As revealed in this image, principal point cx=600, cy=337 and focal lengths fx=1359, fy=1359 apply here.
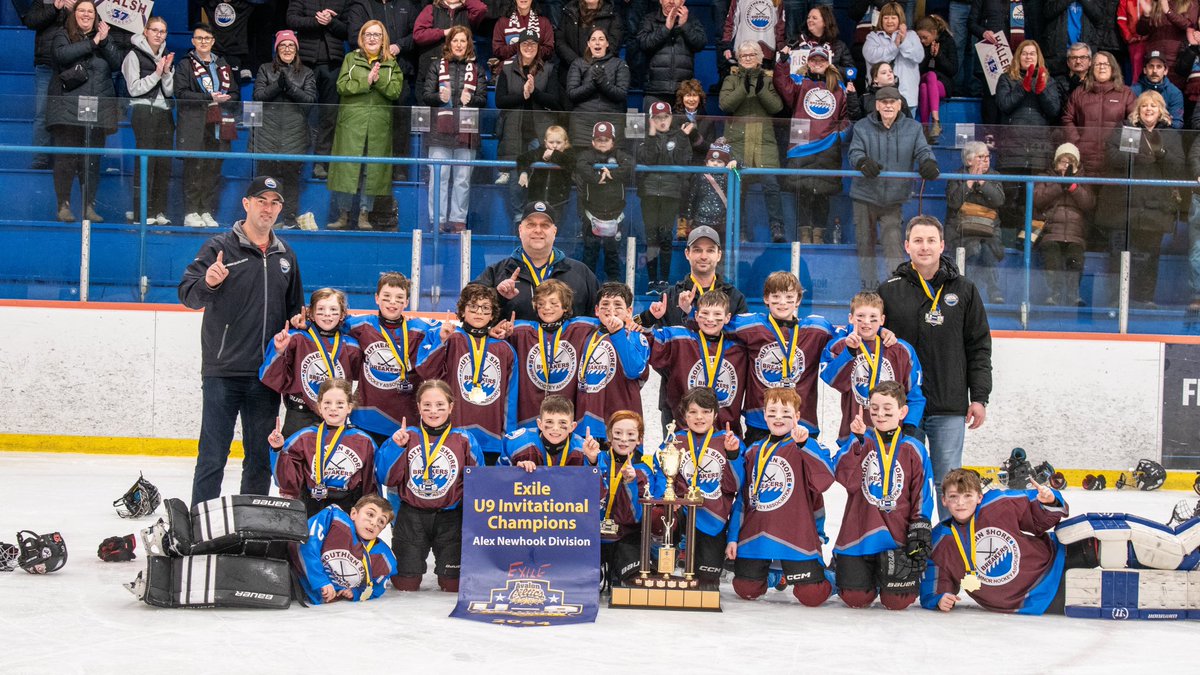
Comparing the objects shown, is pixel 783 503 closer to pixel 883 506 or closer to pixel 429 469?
pixel 883 506

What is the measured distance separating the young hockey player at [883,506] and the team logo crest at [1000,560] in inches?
10.2

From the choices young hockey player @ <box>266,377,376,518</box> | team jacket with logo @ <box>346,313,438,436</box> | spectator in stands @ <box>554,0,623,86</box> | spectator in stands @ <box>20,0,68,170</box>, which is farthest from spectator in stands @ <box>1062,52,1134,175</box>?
spectator in stands @ <box>20,0,68,170</box>

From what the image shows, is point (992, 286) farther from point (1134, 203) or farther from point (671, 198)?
point (671, 198)

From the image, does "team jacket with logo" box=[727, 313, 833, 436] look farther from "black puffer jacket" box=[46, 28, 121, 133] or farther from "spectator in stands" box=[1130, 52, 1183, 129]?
"black puffer jacket" box=[46, 28, 121, 133]

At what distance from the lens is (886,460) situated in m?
5.61

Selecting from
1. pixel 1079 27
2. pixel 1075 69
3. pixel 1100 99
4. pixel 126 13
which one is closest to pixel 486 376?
pixel 1100 99

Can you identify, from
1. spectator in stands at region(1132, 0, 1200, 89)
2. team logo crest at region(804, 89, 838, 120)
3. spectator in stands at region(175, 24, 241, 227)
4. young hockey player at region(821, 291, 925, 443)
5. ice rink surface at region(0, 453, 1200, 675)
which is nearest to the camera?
ice rink surface at region(0, 453, 1200, 675)

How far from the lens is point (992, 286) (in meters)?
8.84

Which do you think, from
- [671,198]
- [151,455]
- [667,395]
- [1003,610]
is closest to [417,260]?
[671,198]

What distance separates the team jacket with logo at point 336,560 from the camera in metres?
5.27

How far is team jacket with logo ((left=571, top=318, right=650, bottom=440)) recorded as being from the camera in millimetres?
6070

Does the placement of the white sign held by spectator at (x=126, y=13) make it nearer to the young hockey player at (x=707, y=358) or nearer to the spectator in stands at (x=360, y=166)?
the spectator in stands at (x=360, y=166)

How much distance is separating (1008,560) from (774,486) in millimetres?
983

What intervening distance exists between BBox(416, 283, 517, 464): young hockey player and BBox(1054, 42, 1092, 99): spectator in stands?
5.98 metres
